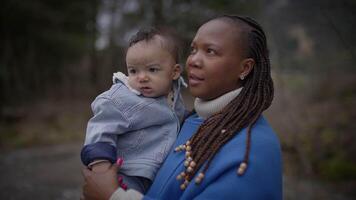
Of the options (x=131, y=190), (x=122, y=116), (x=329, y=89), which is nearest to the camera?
(x=131, y=190)

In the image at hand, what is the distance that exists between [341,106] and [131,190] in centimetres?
915

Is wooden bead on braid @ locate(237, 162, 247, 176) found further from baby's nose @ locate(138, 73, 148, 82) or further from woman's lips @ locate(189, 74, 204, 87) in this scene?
baby's nose @ locate(138, 73, 148, 82)

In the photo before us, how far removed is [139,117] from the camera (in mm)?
2002

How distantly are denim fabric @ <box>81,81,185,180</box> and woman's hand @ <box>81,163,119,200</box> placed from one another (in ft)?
0.23

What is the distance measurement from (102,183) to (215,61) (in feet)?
2.63

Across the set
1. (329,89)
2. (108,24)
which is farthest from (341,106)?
(108,24)

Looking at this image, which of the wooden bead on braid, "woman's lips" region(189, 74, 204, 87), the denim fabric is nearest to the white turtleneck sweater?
"woman's lips" region(189, 74, 204, 87)

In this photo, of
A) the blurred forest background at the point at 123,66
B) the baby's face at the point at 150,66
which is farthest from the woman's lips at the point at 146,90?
the blurred forest background at the point at 123,66

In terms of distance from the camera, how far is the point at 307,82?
10805 millimetres

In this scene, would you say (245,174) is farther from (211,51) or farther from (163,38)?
(163,38)

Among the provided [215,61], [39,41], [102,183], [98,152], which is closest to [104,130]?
[98,152]

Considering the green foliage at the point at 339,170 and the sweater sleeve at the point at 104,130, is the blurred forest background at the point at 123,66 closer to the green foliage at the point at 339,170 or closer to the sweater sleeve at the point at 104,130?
the green foliage at the point at 339,170

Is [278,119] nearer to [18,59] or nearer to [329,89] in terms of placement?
[329,89]

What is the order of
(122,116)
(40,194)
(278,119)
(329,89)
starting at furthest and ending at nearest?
(329,89)
(278,119)
(40,194)
(122,116)
